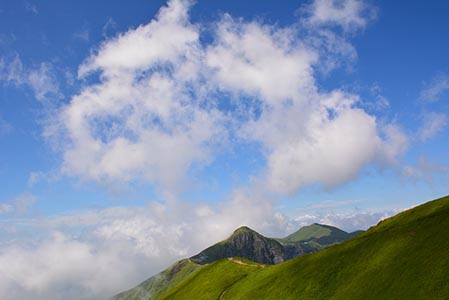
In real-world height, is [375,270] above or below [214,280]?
below

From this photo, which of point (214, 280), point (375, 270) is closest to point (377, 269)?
point (375, 270)

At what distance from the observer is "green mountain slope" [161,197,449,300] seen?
139 ft

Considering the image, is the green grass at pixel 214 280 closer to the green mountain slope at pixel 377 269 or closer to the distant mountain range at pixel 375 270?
the distant mountain range at pixel 375 270

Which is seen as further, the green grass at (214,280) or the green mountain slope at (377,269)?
the green grass at (214,280)

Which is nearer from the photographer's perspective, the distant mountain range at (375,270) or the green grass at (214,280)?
the distant mountain range at (375,270)

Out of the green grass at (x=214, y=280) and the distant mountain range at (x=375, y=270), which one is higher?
the green grass at (x=214, y=280)

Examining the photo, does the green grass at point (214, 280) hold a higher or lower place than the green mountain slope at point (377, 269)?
higher

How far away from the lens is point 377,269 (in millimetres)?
50750

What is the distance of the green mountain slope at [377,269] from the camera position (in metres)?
42.3

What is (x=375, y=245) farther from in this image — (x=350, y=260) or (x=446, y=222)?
(x=446, y=222)

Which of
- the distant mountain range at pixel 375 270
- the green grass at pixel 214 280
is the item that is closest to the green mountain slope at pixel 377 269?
the distant mountain range at pixel 375 270

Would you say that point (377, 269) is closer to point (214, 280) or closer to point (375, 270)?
point (375, 270)

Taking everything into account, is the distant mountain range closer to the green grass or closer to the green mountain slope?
the green mountain slope

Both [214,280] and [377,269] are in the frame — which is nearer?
[377,269]
